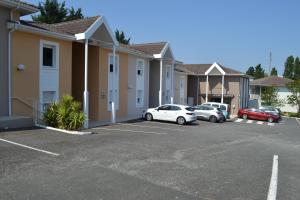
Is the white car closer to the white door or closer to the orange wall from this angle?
the white door

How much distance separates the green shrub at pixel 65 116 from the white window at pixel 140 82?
12.5 m

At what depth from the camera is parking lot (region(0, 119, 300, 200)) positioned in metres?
7.03

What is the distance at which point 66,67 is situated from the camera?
20109 millimetres

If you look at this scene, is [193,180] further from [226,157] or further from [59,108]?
[59,108]

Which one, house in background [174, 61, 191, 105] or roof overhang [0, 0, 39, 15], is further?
house in background [174, 61, 191, 105]

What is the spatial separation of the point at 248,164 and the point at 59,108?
9849 mm

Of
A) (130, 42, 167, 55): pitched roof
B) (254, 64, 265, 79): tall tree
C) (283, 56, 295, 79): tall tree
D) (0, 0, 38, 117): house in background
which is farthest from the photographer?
(283, 56, 295, 79): tall tree

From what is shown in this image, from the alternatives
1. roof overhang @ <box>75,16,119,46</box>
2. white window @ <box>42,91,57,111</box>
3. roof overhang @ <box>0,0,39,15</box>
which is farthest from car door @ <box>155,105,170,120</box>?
roof overhang @ <box>0,0,39,15</box>

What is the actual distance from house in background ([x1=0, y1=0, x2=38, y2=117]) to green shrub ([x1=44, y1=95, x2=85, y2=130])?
1.92 m

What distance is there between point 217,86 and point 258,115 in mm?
9543

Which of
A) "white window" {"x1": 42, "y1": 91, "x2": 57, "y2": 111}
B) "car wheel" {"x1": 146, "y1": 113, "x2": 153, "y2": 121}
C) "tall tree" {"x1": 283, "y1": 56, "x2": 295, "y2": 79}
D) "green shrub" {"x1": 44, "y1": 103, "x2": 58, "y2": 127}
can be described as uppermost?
"tall tree" {"x1": 283, "y1": 56, "x2": 295, "y2": 79}

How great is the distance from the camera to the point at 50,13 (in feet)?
148

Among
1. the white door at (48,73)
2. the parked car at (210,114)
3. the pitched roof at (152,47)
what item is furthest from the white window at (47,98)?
the parked car at (210,114)

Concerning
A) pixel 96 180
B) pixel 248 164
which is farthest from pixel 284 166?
pixel 96 180
